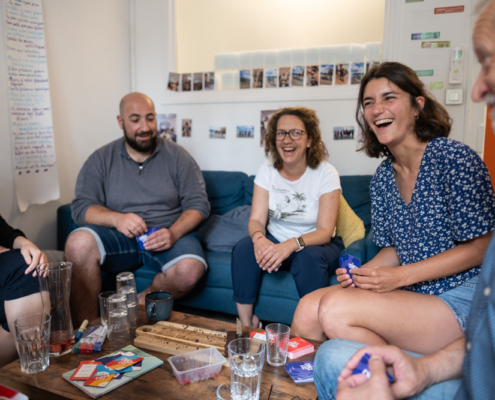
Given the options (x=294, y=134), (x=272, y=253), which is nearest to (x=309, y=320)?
(x=272, y=253)

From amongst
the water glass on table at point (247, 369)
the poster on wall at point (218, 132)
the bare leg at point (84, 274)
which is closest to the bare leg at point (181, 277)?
the bare leg at point (84, 274)

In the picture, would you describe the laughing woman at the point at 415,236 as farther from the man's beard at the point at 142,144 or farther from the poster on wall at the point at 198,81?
the poster on wall at the point at 198,81

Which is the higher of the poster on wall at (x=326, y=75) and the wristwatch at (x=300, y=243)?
the poster on wall at (x=326, y=75)

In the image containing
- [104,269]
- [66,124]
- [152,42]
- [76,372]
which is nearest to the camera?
[76,372]

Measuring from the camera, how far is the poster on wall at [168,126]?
3.33 metres

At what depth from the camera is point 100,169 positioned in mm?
2385

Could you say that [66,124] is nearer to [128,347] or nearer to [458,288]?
[128,347]

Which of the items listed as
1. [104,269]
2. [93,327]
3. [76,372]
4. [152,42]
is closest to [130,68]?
[152,42]

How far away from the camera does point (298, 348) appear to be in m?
1.18

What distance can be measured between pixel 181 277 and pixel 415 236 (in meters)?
1.21

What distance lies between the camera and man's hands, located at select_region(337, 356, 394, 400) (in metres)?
0.67

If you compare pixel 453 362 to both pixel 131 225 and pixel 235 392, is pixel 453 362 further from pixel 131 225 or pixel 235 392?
pixel 131 225

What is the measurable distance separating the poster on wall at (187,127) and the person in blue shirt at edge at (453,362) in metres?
2.68

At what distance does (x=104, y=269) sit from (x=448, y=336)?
1716 mm
